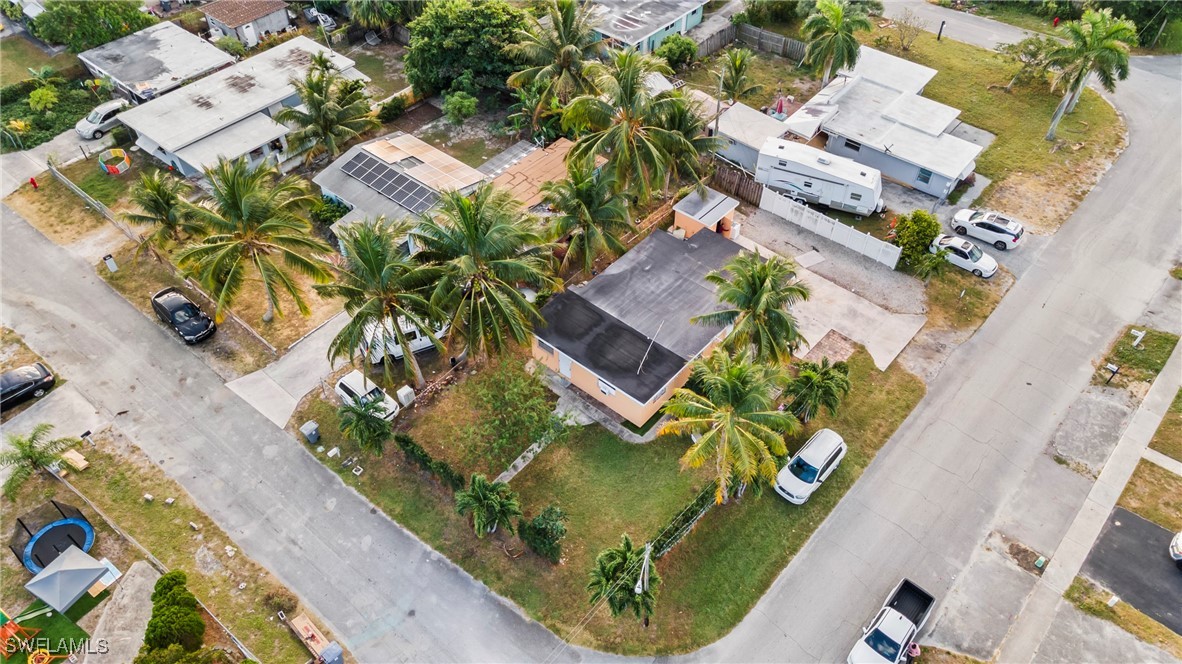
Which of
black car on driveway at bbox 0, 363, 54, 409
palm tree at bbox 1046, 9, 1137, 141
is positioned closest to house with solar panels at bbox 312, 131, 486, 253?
black car on driveway at bbox 0, 363, 54, 409

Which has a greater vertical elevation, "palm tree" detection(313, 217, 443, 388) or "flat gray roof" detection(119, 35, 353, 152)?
"palm tree" detection(313, 217, 443, 388)

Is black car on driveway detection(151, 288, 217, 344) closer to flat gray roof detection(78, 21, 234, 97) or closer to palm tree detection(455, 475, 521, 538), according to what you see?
palm tree detection(455, 475, 521, 538)

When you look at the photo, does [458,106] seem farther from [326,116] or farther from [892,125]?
[892,125]

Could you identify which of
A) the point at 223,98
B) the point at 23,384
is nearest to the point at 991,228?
the point at 223,98

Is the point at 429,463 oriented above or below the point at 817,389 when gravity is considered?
below

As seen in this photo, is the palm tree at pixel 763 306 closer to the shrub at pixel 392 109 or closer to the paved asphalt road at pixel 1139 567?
the paved asphalt road at pixel 1139 567
